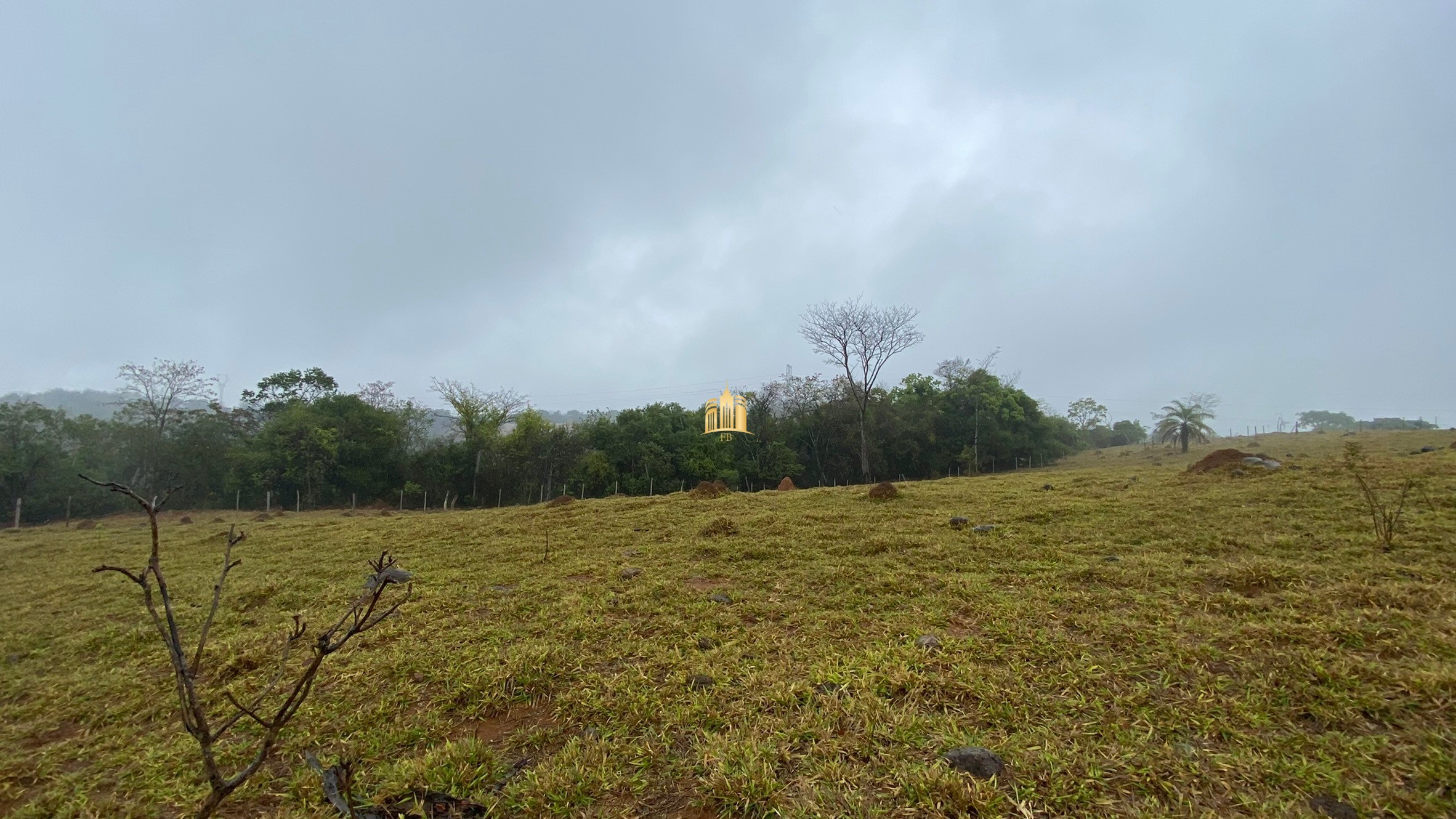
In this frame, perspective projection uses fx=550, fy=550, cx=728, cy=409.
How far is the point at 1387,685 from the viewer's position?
2.82 m

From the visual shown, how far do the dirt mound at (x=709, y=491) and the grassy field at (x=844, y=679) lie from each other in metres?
6.41

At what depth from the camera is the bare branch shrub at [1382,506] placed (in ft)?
17.3

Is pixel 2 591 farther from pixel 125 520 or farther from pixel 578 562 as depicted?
pixel 125 520

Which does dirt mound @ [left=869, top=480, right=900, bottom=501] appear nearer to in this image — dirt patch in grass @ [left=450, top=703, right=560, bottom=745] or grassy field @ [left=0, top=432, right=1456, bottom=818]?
grassy field @ [left=0, top=432, right=1456, bottom=818]

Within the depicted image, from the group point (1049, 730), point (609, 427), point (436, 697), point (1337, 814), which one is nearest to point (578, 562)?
point (436, 697)

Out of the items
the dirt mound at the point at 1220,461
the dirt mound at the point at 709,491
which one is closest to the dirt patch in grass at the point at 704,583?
the dirt mound at the point at 709,491

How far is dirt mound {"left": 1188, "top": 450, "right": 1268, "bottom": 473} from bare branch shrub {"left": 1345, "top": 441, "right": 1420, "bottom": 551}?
169 cm

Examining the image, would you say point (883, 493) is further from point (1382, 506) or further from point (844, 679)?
point (844, 679)

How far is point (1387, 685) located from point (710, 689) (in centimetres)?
355

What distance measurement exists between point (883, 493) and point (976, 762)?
28.4 ft

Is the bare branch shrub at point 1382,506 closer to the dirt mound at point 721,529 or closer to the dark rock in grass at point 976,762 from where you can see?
the dark rock in grass at point 976,762

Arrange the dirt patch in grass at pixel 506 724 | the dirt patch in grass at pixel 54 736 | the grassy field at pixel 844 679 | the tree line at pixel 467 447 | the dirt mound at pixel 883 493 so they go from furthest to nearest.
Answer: the tree line at pixel 467 447
the dirt mound at pixel 883 493
the dirt patch in grass at pixel 54 736
the dirt patch in grass at pixel 506 724
the grassy field at pixel 844 679

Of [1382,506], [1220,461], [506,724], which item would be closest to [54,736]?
[506,724]

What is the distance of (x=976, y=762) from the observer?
2527 mm
